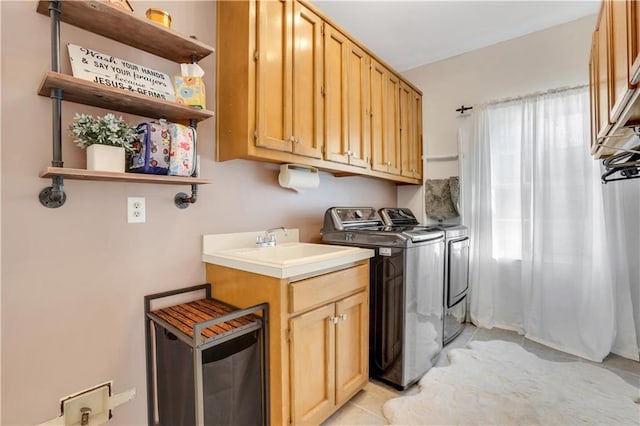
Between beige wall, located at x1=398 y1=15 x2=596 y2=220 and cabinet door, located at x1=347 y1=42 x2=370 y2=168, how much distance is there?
115 centimetres

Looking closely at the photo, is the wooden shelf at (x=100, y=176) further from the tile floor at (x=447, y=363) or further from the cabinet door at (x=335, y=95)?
the tile floor at (x=447, y=363)

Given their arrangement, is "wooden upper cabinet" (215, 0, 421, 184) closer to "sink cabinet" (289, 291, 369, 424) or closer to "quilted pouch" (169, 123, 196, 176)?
"quilted pouch" (169, 123, 196, 176)

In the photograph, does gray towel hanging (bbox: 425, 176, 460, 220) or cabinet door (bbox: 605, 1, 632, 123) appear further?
gray towel hanging (bbox: 425, 176, 460, 220)

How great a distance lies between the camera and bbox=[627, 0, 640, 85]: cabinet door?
74 centimetres

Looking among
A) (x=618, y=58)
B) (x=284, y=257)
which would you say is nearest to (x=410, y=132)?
(x=284, y=257)

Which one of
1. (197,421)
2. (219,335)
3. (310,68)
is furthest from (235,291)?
(310,68)

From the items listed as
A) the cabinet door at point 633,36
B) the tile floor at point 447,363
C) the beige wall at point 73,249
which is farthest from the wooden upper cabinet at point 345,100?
the tile floor at point 447,363

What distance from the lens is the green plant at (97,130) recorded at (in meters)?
1.16

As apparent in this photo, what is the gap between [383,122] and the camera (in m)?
2.59

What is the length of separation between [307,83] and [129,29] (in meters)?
0.94

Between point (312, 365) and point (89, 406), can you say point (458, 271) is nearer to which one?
point (312, 365)

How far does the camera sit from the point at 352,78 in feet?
7.36

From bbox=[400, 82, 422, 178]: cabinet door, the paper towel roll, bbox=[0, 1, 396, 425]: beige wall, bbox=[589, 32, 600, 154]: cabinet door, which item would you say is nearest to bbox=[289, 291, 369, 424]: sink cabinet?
bbox=[0, 1, 396, 425]: beige wall

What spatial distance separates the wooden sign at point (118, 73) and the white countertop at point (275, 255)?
792mm
